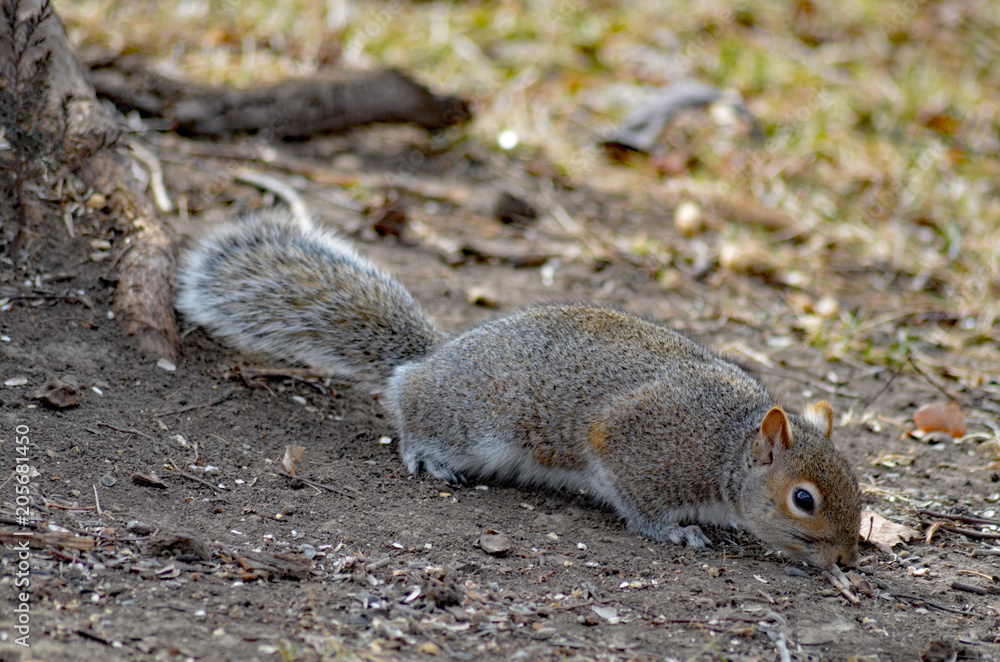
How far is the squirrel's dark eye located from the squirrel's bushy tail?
1835 millimetres

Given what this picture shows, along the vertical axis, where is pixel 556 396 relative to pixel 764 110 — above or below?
below

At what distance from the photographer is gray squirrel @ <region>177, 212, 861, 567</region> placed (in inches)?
146

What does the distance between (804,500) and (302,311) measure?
96.3 inches

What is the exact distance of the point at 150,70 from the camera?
6809mm

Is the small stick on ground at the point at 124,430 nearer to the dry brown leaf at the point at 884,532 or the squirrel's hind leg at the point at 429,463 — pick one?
the squirrel's hind leg at the point at 429,463

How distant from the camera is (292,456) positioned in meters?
3.96

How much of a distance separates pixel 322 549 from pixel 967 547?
267 cm

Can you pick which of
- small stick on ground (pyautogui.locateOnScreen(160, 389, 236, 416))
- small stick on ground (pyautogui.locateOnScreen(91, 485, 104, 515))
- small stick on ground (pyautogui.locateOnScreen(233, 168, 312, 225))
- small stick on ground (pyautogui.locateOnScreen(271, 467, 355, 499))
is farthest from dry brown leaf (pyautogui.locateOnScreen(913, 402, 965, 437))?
small stick on ground (pyautogui.locateOnScreen(91, 485, 104, 515))

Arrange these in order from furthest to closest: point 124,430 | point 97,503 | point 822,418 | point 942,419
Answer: point 942,419 → point 822,418 → point 124,430 → point 97,503

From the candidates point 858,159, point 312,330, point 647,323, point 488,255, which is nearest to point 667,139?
point 858,159

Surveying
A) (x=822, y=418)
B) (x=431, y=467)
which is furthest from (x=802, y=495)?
(x=431, y=467)

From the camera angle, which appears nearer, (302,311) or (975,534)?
(975,534)

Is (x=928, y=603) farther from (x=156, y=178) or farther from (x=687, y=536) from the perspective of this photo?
(x=156, y=178)

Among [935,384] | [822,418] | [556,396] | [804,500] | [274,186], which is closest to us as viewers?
[804,500]
